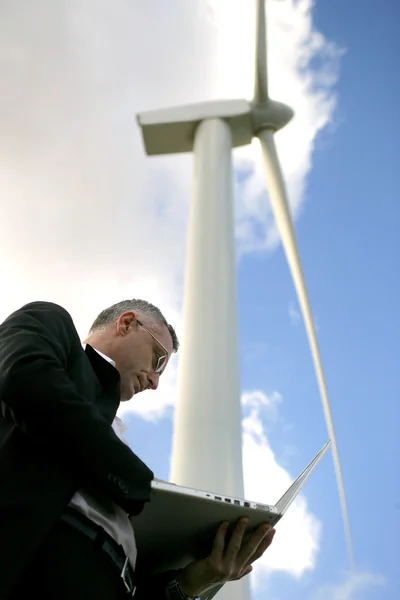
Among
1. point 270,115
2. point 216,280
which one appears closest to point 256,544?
point 216,280

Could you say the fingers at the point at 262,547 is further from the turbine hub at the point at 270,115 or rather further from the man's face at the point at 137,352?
the turbine hub at the point at 270,115

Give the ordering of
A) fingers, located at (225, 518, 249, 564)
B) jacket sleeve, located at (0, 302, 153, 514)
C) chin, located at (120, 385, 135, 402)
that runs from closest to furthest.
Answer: jacket sleeve, located at (0, 302, 153, 514) → fingers, located at (225, 518, 249, 564) → chin, located at (120, 385, 135, 402)

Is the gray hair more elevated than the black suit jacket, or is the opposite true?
the gray hair

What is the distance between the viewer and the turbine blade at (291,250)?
318 inches

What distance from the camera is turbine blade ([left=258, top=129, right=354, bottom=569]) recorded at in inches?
318

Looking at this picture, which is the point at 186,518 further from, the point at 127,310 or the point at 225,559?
the point at 127,310

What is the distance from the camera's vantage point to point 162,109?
11.1m

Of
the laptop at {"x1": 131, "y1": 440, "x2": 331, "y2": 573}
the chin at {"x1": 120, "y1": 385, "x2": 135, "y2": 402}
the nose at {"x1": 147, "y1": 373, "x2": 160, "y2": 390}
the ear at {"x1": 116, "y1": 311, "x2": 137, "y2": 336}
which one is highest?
the ear at {"x1": 116, "y1": 311, "x2": 137, "y2": 336}

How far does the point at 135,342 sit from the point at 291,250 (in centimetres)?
627

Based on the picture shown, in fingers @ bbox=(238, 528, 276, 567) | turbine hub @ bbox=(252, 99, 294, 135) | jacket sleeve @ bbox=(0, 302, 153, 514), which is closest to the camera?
jacket sleeve @ bbox=(0, 302, 153, 514)

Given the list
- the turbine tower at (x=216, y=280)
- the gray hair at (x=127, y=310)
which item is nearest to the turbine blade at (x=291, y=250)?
the turbine tower at (x=216, y=280)

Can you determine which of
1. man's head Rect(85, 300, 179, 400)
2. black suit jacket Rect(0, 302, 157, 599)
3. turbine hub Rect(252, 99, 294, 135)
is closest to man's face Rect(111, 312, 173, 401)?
man's head Rect(85, 300, 179, 400)

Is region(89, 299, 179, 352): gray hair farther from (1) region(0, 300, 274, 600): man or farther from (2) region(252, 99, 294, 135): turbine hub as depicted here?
(2) region(252, 99, 294, 135): turbine hub

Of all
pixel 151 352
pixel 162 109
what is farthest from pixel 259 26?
pixel 151 352
